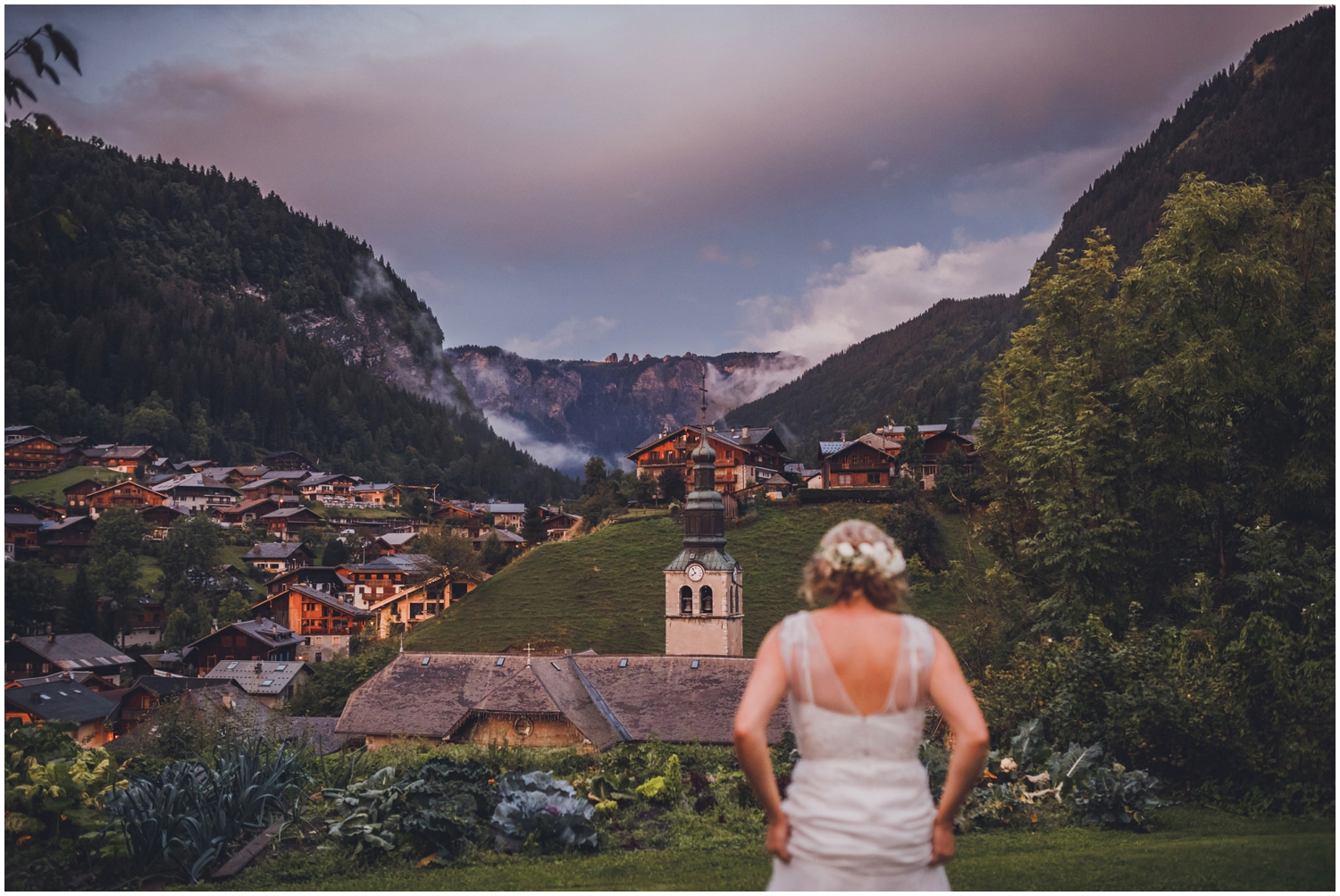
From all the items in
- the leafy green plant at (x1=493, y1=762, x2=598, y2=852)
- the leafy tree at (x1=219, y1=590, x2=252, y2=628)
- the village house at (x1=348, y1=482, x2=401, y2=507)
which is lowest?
the leafy tree at (x1=219, y1=590, x2=252, y2=628)

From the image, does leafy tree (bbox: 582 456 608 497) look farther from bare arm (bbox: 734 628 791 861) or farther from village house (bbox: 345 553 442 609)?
bare arm (bbox: 734 628 791 861)

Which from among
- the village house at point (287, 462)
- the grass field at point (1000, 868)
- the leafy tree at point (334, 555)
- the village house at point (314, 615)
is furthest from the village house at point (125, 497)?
the grass field at point (1000, 868)

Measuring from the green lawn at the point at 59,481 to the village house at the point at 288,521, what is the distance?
55.5ft

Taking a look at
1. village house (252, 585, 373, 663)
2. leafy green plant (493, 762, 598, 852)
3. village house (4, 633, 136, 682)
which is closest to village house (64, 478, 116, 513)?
village house (252, 585, 373, 663)

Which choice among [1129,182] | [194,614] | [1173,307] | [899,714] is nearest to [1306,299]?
[1173,307]

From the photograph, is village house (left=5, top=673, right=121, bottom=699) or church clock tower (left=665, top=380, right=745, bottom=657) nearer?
church clock tower (left=665, top=380, right=745, bottom=657)

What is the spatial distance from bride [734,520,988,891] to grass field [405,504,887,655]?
34235 millimetres

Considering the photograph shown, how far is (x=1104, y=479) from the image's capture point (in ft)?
55.9

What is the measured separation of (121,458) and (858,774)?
121194 mm

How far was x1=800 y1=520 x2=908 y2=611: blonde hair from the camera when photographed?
383 cm

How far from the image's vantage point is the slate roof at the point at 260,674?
156 ft

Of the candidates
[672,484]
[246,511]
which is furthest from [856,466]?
[246,511]

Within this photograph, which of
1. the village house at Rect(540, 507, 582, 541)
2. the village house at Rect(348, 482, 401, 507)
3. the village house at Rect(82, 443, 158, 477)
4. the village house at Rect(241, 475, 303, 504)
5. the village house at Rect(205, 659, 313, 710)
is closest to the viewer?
the village house at Rect(205, 659, 313, 710)

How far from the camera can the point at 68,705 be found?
35.3m
